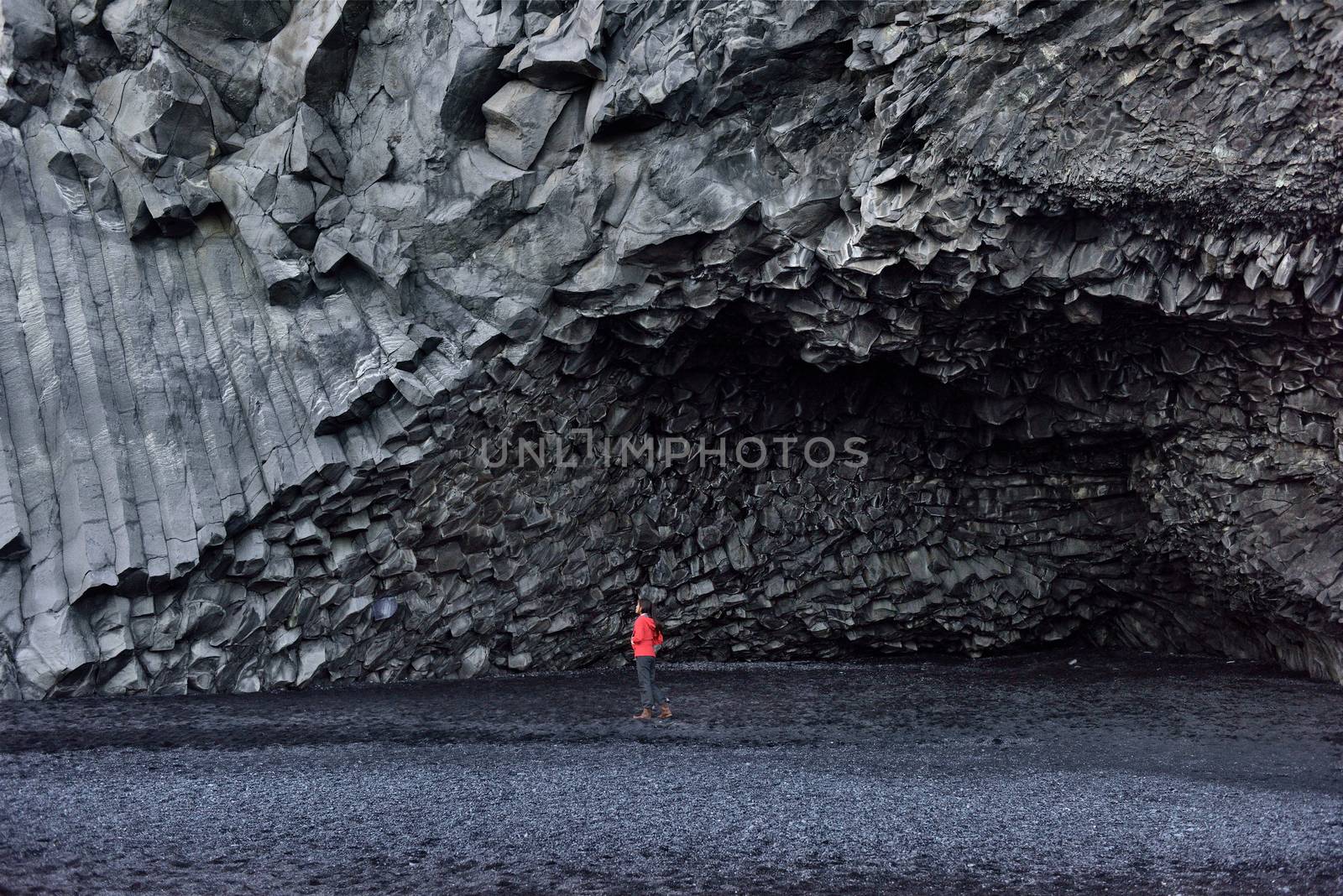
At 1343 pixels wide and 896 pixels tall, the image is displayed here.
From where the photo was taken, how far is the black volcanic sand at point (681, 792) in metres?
6.05

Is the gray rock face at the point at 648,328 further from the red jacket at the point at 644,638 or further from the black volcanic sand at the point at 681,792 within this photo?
the red jacket at the point at 644,638

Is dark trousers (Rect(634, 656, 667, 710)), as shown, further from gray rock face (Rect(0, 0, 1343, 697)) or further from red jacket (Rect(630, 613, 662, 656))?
gray rock face (Rect(0, 0, 1343, 697))

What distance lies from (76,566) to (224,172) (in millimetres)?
A: 4796

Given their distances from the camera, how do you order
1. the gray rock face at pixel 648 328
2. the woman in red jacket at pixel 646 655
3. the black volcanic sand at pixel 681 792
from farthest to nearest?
the gray rock face at pixel 648 328 → the woman in red jacket at pixel 646 655 → the black volcanic sand at pixel 681 792

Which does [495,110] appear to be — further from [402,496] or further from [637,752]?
[637,752]

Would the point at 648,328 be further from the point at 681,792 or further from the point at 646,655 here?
the point at 681,792

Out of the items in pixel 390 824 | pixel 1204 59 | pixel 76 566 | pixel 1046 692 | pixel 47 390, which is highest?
pixel 1204 59

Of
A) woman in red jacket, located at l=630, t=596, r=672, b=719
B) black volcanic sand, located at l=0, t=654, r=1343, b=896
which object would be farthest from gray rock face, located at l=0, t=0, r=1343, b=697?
woman in red jacket, located at l=630, t=596, r=672, b=719

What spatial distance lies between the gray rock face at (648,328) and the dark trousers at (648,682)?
3.00 metres

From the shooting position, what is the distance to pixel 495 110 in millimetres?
12195

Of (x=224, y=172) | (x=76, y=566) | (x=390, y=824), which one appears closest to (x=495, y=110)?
(x=224, y=172)

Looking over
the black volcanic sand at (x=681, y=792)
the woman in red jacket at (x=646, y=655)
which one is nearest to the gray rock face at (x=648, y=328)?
the black volcanic sand at (x=681, y=792)

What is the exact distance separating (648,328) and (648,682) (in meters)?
4.20

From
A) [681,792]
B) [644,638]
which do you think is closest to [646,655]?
[644,638]
